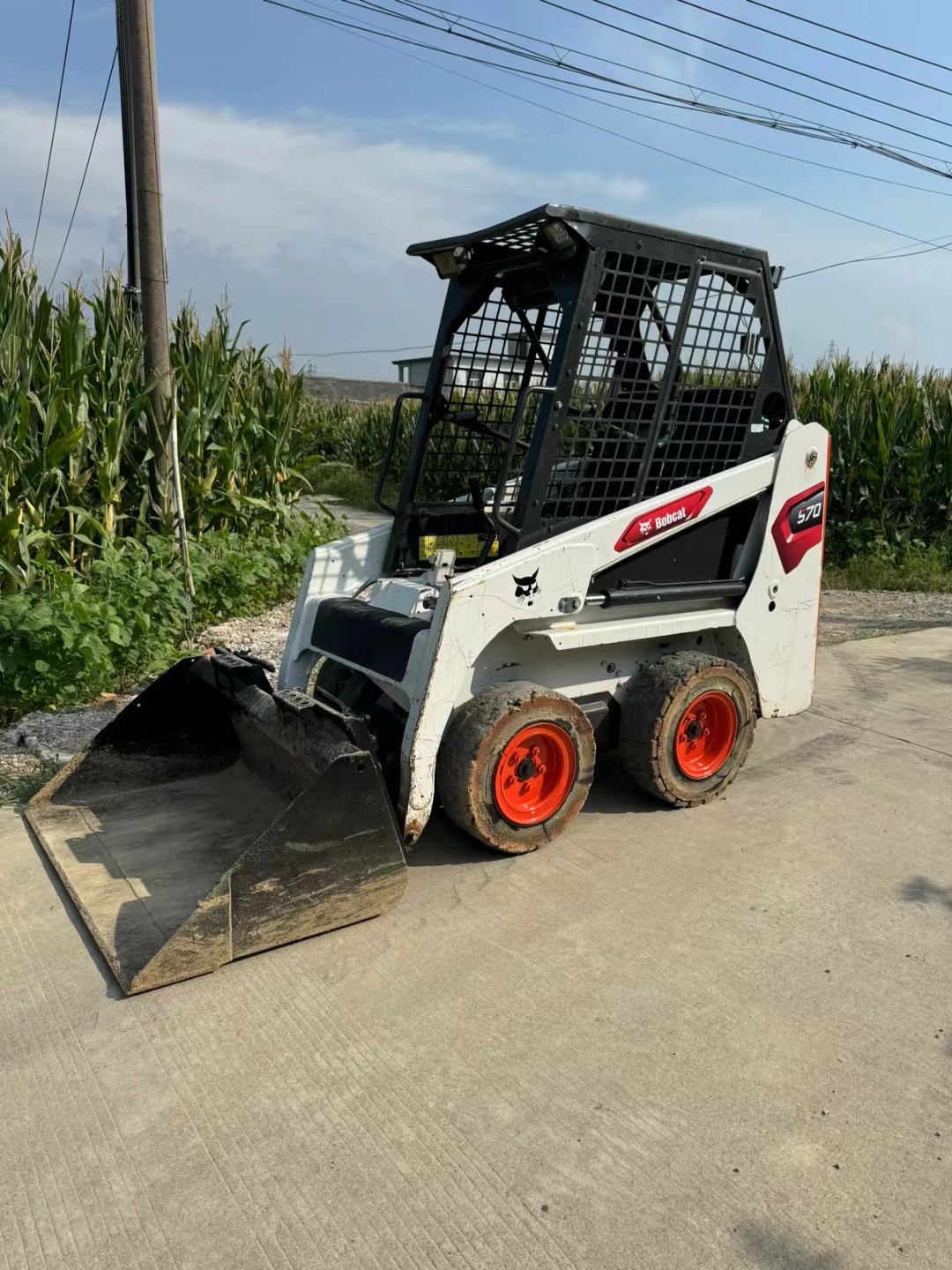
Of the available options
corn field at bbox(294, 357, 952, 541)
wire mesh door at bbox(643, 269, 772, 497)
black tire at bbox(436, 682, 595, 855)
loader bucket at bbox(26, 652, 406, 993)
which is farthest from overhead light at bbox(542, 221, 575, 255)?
corn field at bbox(294, 357, 952, 541)

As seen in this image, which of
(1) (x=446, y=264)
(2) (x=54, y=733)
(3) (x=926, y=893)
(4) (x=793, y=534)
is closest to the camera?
(3) (x=926, y=893)

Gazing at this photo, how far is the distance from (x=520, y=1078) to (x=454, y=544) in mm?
2587

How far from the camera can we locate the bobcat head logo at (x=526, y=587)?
11.7 feet

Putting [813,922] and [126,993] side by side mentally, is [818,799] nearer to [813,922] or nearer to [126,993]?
[813,922]

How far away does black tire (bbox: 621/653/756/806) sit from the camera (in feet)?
13.0

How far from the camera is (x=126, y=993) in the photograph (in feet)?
9.17

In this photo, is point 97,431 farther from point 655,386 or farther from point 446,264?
point 655,386

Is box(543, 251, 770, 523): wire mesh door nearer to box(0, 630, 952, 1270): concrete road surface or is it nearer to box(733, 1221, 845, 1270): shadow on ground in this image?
box(0, 630, 952, 1270): concrete road surface

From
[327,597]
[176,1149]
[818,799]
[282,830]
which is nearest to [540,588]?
[327,597]

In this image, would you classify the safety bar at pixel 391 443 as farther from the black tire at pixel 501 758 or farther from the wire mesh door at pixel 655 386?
the black tire at pixel 501 758

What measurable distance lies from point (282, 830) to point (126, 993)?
63cm

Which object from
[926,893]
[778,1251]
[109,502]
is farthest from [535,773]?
[109,502]

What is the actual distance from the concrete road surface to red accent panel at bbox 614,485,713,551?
1234mm

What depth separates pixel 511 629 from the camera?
3783 millimetres
